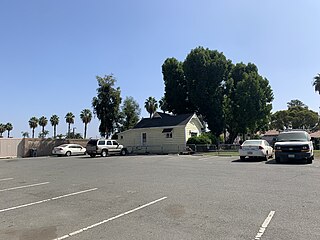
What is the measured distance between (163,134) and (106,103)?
475 inches

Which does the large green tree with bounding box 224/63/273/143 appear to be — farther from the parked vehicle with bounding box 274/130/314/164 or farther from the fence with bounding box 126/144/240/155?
the parked vehicle with bounding box 274/130/314/164

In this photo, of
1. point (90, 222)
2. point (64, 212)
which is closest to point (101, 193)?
point (64, 212)

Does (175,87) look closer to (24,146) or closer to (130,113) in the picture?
(130,113)

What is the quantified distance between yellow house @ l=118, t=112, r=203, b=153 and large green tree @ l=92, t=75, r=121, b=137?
14.6ft

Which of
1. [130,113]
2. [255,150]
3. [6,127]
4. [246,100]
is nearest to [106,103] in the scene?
[130,113]

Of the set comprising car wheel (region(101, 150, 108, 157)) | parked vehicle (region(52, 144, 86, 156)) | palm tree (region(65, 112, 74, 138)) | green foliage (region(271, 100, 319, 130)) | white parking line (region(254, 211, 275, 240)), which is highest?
palm tree (region(65, 112, 74, 138))

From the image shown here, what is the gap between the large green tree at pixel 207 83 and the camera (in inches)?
1704

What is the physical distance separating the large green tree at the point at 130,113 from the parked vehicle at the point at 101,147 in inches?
651

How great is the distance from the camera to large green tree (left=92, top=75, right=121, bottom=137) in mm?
45688

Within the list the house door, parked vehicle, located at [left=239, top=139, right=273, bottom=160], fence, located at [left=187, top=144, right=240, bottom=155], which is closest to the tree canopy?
the house door

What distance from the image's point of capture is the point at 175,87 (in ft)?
156

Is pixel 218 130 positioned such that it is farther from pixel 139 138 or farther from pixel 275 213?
pixel 275 213

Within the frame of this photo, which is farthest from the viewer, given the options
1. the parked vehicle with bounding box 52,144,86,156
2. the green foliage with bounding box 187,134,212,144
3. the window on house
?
the window on house

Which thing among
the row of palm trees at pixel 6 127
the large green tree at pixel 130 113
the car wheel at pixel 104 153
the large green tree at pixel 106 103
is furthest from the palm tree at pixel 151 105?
the row of palm trees at pixel 6 127
